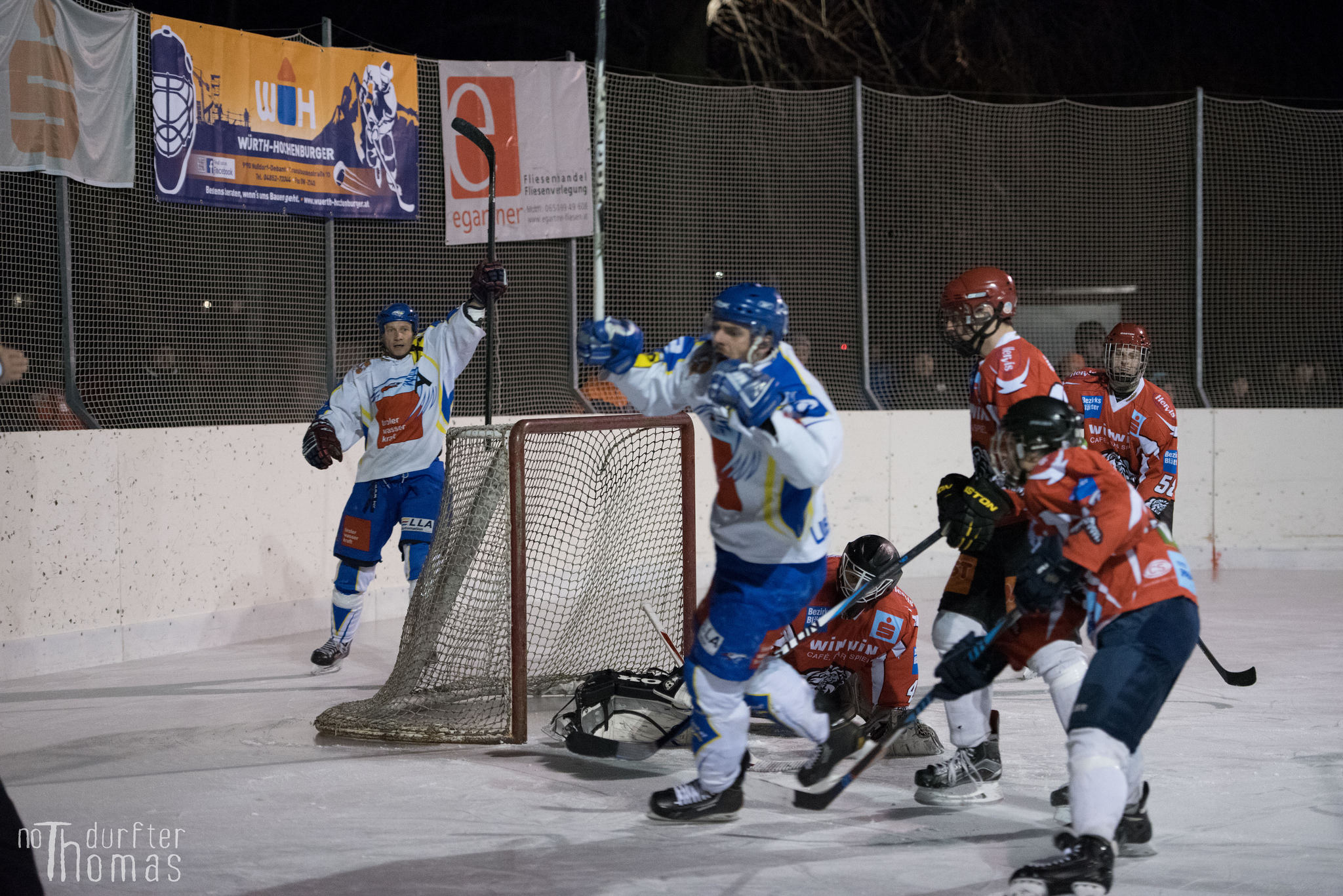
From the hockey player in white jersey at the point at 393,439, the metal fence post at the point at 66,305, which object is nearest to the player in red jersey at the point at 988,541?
the hockey player in white jersey at the point at 393,439

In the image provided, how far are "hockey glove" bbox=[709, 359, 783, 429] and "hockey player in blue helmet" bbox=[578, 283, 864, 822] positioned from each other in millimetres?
79

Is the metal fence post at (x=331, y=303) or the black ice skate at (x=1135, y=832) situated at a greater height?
the metal fence post at (x=331, y=303)

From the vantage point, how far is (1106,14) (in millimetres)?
12570

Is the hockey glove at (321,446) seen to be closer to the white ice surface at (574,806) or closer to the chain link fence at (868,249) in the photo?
the white ice surface at (574,806)

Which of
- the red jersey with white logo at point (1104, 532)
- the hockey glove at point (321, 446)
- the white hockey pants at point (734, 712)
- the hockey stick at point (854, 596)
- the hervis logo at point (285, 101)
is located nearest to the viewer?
the red jersey with white logo at point (1104, 532)

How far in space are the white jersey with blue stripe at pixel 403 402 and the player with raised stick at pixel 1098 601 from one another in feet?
10.5

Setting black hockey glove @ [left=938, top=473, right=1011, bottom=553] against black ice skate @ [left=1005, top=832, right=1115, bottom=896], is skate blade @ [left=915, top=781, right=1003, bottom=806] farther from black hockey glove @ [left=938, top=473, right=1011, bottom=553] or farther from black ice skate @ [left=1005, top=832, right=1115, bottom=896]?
black ice skate @ [left=1005, top=832, right=1115, bottom=896]

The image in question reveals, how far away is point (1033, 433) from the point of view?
272 centimetres

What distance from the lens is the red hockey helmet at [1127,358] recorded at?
201 inches

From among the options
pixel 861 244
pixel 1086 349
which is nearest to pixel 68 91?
pixel 861 244

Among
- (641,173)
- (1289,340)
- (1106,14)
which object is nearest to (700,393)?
(641,173)

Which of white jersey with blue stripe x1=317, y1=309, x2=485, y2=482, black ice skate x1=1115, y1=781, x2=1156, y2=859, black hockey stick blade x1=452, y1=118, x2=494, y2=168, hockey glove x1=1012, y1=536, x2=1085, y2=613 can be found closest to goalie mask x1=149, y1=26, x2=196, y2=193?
white jersey with blue stripe x1=317, y1=309, x2=485, y2=482

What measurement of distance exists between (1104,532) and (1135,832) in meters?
0.77

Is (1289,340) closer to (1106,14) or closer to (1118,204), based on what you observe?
(1118,204)
